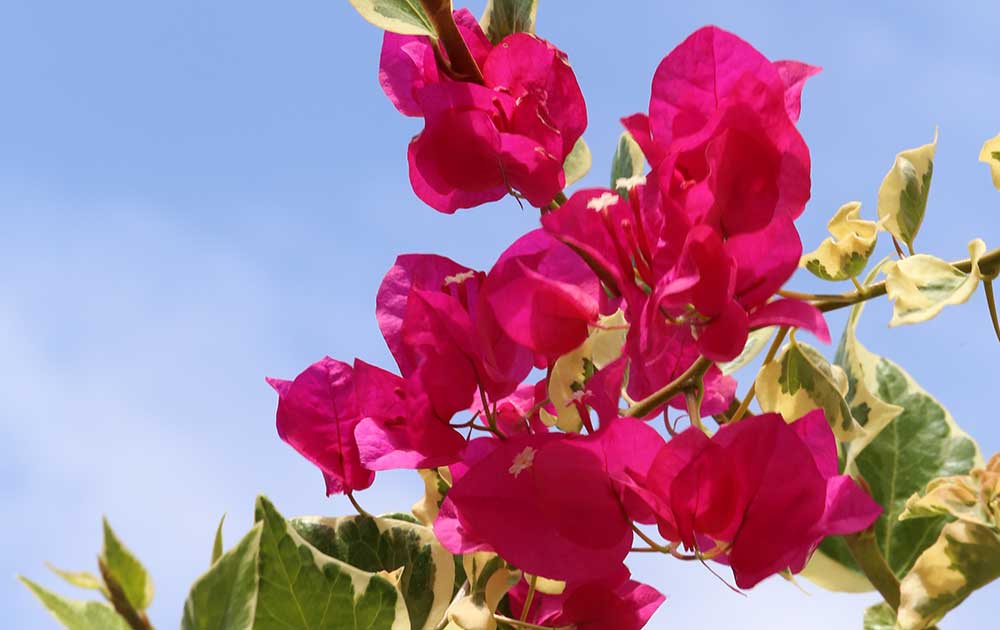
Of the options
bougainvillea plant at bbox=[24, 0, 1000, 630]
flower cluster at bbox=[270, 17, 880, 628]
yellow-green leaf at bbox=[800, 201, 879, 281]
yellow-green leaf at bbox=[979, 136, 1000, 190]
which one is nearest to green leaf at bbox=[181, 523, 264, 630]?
bougainvillea plant at bbox=[24, 0, 1000, 630]

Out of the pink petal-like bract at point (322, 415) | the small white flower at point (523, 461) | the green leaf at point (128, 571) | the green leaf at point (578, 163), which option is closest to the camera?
the green leaf at point (128, 571)

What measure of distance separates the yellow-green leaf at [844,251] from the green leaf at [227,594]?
33cm

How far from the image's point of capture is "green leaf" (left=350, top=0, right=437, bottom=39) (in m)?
0.55

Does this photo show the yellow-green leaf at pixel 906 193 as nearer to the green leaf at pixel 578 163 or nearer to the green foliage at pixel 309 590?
the green leaf at pixel 578 163

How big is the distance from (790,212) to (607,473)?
129 mm

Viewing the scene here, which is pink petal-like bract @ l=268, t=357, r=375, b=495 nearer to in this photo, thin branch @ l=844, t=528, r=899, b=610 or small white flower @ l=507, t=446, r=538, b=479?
small white flower @ l=507, t=446, r=538, b=479

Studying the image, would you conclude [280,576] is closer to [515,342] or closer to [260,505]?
[260,505]

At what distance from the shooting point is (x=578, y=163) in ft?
2.17

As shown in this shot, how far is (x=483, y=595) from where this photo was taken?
0.50 meters

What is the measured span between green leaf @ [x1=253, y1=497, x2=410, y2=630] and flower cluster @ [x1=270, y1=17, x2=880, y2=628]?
0.05 metres

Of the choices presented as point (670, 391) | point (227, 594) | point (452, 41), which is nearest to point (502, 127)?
point (452, 41)

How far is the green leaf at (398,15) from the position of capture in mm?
550

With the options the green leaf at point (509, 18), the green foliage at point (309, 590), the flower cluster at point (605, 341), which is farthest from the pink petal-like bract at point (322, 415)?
the green leaf at point (509, 18)

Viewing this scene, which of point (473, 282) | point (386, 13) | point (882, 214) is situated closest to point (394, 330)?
point (473, 282)
